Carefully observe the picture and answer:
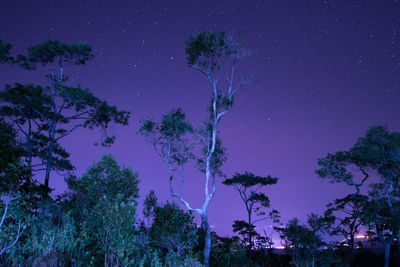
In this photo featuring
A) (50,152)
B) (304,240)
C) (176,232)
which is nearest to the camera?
(176,232)

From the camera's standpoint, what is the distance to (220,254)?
20.6 m

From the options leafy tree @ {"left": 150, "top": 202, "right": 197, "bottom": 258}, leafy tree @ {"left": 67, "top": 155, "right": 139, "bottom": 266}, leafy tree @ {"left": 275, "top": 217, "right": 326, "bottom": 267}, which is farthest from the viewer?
leafy tree @ {"left": 275, "top": 217, "right": 326, "bottom": 267}

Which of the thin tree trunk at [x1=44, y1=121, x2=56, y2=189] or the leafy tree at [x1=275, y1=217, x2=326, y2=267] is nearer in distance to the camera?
the thin tree trunk at [x1=44, y1=121, x2=56, y2=189]

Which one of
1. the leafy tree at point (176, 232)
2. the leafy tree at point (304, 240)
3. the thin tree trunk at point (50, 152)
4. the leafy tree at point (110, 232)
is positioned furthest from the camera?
the leafy tree at point (304, 240)

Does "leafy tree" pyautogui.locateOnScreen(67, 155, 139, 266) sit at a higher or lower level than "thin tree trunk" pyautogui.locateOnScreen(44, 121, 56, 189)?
lower

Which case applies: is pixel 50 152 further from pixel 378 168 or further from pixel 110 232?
pixel 378 168

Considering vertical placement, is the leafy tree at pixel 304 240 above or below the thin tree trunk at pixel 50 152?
below

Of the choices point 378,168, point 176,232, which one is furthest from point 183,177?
point 378,168

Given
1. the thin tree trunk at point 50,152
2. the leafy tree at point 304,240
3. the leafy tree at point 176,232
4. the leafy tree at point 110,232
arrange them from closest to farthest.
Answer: the leafy tree at point 110,232 → the leafy tree at point 176,232 → the thin tree trunk at point 50,152 → the leafy tree at point 304,240

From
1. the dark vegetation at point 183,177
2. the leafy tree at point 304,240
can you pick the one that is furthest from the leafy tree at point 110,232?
the leafy tree at point 304,240

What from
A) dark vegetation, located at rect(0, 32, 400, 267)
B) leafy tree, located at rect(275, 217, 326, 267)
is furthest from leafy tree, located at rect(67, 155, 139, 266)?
leafy tree, located at rect(275, 217, 326, 267)

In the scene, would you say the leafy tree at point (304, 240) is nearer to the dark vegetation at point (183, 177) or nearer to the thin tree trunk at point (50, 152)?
the dark vegetation at point (183, 177)

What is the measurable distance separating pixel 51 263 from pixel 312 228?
25.2 meters

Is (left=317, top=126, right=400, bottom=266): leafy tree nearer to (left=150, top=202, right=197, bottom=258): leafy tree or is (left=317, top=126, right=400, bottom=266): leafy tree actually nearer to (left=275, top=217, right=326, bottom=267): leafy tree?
(left=275, top=217, right=326, bottom=267): leafy tree
